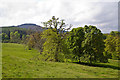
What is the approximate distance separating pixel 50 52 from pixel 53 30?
8.08 metres

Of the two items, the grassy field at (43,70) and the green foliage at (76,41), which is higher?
the green foliage at (76,41)

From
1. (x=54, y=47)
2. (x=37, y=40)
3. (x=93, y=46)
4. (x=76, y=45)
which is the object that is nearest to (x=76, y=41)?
(x=76, y=45)

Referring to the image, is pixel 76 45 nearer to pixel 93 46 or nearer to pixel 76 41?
pixel 76 41

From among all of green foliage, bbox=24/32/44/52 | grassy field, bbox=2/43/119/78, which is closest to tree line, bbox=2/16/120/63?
grassy field, bbox=2/43/119/78

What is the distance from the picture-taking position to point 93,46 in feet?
108

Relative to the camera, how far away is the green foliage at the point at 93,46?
3247cm

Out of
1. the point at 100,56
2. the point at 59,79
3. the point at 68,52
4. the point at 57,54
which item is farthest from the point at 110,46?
the point at 59,79

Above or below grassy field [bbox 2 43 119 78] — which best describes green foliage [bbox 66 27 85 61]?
above

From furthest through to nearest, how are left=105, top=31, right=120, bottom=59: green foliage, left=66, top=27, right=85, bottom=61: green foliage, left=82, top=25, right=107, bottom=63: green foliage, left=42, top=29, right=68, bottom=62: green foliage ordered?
left=105, top=31, right=120, bottom=59: green foliage
left=66, top=27, right=85, bottom=61: green foliage
left=42, top=29, right=68, bottom=62: green foliage
left=82, top=25, right=107, bottom=63: green foliage

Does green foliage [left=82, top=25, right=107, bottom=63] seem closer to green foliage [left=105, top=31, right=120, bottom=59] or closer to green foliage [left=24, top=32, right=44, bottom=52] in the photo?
green foliage [left=24, top=32, right=44, bottom=52]

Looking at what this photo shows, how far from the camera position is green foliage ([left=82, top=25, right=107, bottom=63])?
107 feet

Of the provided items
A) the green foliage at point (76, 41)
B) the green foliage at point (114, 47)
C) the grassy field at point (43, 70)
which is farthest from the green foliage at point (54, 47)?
the green foliage at point (114, 47)

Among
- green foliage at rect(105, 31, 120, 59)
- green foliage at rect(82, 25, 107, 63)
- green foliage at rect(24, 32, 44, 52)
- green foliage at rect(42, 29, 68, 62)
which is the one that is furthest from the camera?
green foliage at rect(105, 31, 120, 59)

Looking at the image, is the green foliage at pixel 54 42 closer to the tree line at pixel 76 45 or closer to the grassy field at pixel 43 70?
the tree line at pixel 76 45
